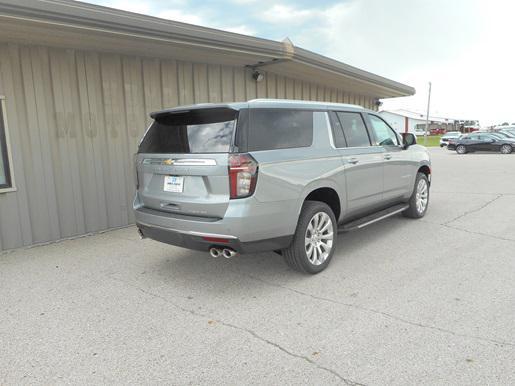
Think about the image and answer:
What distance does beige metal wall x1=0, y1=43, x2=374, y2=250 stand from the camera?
219 inches

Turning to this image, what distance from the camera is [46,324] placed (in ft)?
11.3

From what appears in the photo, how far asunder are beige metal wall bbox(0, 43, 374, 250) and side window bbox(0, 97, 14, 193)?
0.24ft

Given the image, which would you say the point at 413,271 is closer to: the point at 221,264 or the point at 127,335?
the point at 221,264

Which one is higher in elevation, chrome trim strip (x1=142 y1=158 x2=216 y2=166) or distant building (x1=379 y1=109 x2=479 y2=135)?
distant building (x1=379 y1=109 x2=479 y2=135)

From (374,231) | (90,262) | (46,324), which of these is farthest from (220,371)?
(374,231)

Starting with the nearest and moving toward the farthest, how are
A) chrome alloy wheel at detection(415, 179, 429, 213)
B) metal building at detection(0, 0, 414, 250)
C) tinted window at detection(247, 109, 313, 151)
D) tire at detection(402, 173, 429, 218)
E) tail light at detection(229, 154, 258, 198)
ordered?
tail light at detection(229, 154, 258, 198) < tinted window at detection(247, 109, 313, 151) < metal building at detection(0, 0, 414, 250) < tire at detection(402, 173, 429, 218) < chrome alloy wheel at detection(415, 179, 429, 213)

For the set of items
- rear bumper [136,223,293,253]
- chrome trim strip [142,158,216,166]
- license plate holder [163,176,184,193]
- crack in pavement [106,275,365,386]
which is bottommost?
crack in pavement [106,275,365,386]

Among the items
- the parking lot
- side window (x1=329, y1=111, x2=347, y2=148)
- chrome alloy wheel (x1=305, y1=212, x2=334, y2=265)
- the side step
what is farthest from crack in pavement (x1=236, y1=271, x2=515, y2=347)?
side window (x1=329, y1=111, x2=347, y2=148)

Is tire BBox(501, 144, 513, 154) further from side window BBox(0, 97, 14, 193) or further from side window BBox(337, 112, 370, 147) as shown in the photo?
side window BBox(0, 97, 14, 193)

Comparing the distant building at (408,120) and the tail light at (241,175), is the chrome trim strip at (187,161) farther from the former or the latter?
the distant building at (408,120)

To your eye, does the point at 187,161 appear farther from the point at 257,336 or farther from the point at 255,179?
the point at 257,336

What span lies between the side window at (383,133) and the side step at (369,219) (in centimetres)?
98

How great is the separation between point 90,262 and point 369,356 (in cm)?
374

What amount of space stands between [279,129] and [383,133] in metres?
2.50
